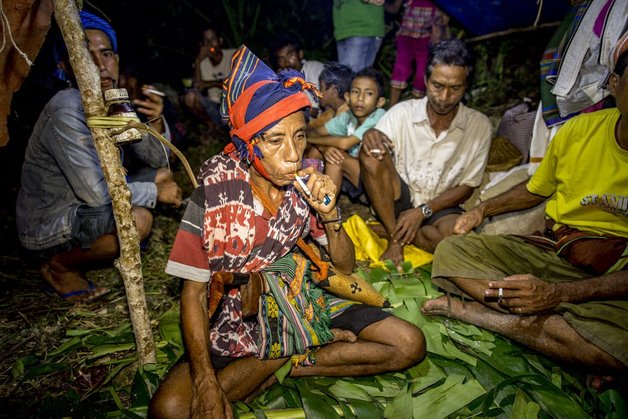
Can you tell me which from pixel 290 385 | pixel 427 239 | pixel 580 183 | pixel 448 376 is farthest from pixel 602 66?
pixel 290 385

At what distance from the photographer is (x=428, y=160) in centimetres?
365

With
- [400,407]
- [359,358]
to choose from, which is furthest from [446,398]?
[359,358]

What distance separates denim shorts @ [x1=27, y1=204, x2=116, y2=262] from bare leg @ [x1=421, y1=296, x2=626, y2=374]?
2.53m

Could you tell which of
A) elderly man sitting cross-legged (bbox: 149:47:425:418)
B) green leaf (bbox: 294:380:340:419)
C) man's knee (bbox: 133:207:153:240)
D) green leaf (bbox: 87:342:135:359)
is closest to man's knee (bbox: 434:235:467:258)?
elderly man sitting cross-legged (bbox: 149:47:425:418)

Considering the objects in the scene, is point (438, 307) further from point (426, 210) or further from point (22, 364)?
point (22, 364)

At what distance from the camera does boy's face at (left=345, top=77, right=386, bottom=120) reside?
4.14m

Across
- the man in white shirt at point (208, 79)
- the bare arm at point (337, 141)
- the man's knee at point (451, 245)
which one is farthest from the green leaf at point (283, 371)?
the man in white shirt at point (208, 79)

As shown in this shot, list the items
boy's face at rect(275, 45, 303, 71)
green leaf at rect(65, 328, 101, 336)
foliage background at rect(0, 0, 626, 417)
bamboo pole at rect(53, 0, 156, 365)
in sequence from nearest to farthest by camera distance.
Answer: bamboo pole at rect(53, 0, 156, 365)
foliage background at rect(0, 0, 626, 417)
green leaf at rect(65, 328, 101, 336)
boy's face at rect(275, 45, 303, 71)

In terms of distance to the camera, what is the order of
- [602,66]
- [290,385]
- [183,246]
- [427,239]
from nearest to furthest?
[183,246], [290,385], [602,66], [427,239]

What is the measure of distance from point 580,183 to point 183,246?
2.55 metres

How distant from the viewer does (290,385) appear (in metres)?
2.11

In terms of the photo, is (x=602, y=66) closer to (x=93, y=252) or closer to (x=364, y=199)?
(x=364, y=199)

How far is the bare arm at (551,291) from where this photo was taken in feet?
7.29

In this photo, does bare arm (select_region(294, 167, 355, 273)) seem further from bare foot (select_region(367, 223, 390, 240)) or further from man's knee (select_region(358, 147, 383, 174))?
bare foot (select_region(367, 223, 390, 240))
